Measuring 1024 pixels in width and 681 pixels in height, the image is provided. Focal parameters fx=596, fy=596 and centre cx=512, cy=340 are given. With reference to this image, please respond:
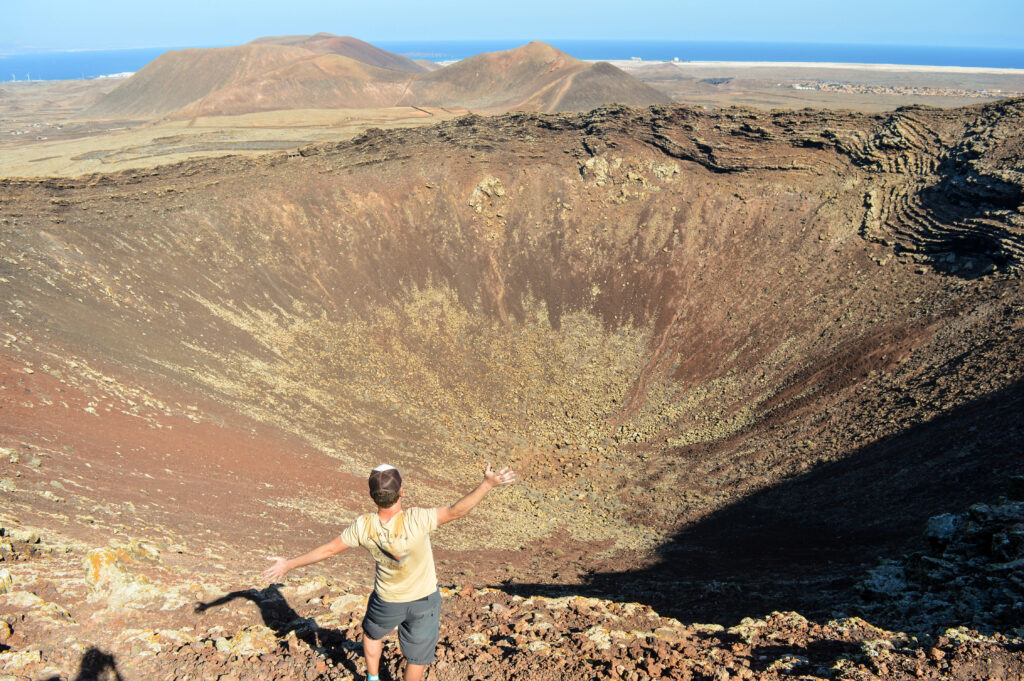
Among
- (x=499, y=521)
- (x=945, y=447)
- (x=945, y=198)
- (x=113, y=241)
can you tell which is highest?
(x=945, y=198)

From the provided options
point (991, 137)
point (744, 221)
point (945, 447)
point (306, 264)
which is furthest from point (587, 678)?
point (991, 137)

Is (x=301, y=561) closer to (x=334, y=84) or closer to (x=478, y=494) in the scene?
(x=478, y=494)

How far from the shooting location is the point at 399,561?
5168 mm

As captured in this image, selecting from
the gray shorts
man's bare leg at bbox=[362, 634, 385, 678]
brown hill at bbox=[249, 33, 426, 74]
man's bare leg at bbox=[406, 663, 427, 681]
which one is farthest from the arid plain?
brown hill at bbox=[249, 33, 426, 74]

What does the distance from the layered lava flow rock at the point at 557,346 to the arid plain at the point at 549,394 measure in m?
0.14

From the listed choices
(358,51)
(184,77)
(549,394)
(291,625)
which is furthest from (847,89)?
(291,625)

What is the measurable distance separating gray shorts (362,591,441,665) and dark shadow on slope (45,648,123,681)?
293cm

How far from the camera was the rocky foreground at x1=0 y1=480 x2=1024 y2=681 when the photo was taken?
6.46 meters

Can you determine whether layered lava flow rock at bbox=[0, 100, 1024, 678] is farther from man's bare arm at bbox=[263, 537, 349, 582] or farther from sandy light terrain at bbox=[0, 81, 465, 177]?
sandy light terrain at bbox=[0, 81, 465, 177]

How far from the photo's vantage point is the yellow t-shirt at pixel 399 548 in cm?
508

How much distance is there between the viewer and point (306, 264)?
30.2m

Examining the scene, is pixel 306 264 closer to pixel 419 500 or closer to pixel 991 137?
pixel 419 500

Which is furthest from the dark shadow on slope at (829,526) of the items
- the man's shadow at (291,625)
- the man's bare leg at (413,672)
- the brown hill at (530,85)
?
the brown hill at (530,85)

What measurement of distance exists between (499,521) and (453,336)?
39.8ft
